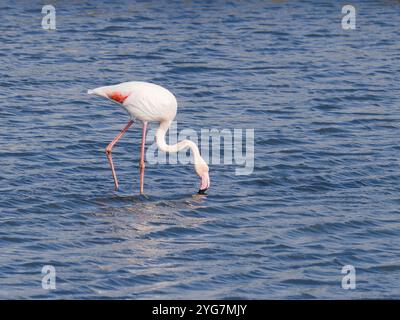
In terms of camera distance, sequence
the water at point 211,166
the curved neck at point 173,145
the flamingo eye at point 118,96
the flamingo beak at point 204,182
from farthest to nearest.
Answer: the flamingo eye at point 118,96
the curved neck at point 173,145
the flamingo beak at point 204,182
the water at point 211,166

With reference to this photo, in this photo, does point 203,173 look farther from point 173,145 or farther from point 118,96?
point 118,96

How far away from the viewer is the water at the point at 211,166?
35.6 ft

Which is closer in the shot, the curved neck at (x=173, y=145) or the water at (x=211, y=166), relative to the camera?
the water at (x=211, y=166)

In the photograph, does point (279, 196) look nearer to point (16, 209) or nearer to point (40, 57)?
point (16, 209)

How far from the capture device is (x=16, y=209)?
12.4 meters

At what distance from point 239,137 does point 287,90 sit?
9.36ft

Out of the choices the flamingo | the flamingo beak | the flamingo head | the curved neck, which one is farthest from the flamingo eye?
the flamingo beak

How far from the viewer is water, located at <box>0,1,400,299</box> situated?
35.6ft

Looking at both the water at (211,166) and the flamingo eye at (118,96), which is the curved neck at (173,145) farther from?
the flamingo eye at (118,96)

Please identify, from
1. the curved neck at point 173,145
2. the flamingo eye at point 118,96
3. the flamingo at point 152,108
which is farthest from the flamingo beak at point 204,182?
the flamingo eye at point 118,96

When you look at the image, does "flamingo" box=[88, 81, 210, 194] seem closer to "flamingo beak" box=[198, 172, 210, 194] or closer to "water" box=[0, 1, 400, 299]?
"flamingo beak" box=[198, 172, 210, 194]

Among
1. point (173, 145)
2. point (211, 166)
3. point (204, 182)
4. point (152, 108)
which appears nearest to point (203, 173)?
point (204, 182)

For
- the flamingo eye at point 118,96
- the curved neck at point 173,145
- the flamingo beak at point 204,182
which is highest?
the flamingo eye at point 118,96

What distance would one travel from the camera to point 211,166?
1428cm
